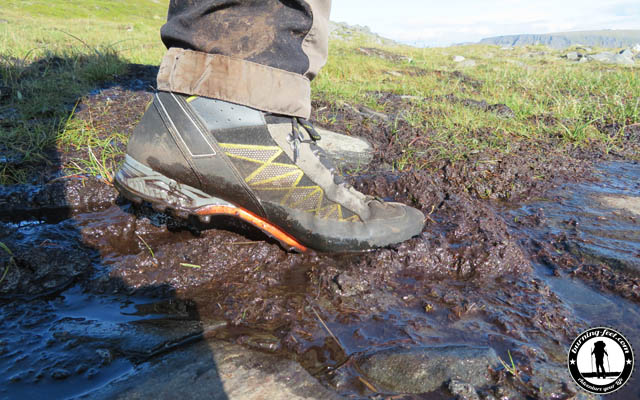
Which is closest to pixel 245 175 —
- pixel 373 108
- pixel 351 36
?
pixel 373 108

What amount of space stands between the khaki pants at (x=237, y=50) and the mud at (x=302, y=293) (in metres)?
0.56

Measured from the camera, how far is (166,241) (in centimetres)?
179

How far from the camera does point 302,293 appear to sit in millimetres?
1480

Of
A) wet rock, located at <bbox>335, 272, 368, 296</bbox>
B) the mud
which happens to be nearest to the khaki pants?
the mud

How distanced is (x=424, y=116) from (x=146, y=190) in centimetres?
314

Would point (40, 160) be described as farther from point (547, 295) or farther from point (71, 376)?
point (547, 295)

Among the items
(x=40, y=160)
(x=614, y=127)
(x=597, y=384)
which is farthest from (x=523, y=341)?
(x=614, y=127)

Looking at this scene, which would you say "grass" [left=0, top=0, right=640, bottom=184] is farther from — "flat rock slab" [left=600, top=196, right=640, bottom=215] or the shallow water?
"flat rock slab" [left=600, top=196, right=640, bottom=215]

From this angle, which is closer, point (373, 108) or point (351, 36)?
point (373, 108)

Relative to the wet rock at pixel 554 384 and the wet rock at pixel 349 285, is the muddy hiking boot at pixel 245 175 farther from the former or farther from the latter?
the wet rock at pixel 554 384

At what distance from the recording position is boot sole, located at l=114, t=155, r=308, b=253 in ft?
5.05

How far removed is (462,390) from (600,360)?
473mm

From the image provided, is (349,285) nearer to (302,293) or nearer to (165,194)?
(302,293)

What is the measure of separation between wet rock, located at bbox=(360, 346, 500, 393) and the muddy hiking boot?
62cm
